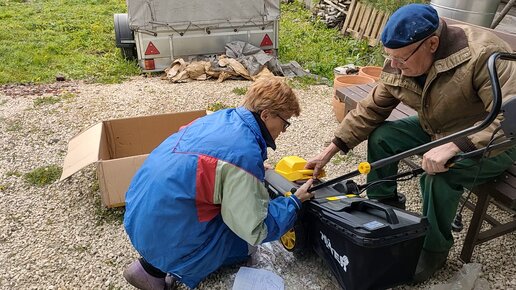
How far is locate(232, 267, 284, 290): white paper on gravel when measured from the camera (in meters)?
2.59

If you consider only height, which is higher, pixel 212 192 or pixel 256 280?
pixel 212 192

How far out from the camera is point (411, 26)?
2.22 meters

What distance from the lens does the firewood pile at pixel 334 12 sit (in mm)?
9867

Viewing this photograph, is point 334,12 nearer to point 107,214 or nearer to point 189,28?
point 189,28

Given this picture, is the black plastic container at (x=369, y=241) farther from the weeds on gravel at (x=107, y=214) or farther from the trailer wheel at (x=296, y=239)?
the weeds on gravel at (x=107, y=214)

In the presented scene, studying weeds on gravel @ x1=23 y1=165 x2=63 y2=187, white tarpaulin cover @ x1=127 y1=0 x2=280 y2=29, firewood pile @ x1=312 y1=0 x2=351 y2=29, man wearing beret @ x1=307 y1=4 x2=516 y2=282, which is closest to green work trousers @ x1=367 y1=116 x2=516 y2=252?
man wearing beret @ x1=307 y1=4 x2=516 y2=282

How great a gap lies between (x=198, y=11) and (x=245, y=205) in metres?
5.48

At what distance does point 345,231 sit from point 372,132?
0.98 metres

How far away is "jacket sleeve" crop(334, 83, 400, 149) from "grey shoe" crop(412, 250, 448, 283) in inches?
35.3

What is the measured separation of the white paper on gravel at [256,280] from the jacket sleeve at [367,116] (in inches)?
42.8

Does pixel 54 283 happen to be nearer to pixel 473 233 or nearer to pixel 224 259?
pixel 224 259

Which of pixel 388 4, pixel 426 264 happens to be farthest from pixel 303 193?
pixel 388 4

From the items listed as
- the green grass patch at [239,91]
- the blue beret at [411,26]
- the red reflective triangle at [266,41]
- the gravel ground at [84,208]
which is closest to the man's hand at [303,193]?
the gravel ground at [84,208]

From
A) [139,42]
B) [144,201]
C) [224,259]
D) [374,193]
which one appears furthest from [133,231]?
[139,42]
